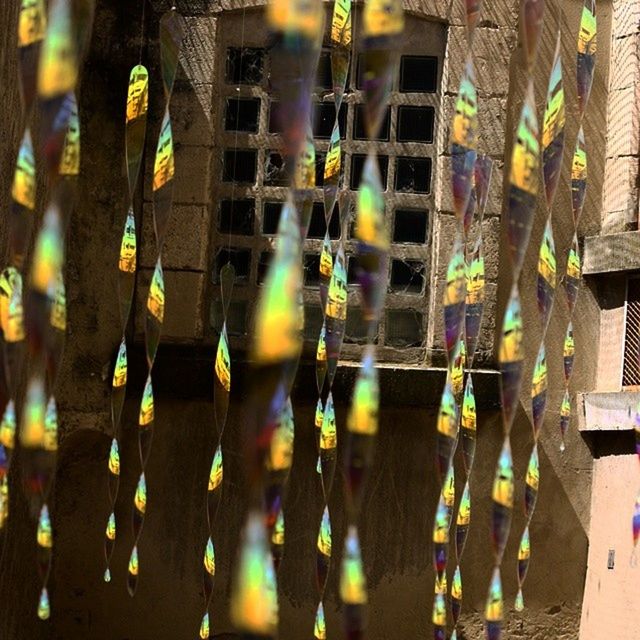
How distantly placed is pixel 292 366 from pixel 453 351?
60.5 inches

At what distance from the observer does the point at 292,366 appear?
2125mm

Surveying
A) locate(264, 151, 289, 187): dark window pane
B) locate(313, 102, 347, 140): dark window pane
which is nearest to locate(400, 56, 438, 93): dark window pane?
locate(313, 102, 347, 140): dark window pane

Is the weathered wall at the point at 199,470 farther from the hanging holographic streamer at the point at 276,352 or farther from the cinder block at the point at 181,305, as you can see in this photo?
the hanging holographic streamer at the point at 276,352

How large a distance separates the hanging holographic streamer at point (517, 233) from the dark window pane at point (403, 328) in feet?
13.4

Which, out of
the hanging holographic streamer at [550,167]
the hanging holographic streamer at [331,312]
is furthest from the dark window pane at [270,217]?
the hanging holographic streamer at [550,167]

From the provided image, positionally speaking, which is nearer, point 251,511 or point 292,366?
point 251,511

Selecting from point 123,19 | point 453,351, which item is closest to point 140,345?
point 123,19

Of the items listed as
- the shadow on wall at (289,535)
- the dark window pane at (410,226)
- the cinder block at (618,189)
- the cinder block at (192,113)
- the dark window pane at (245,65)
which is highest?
the dark window pane at (245,65)

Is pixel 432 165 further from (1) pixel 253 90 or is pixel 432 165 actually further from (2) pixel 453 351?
(2) pixel 453 351

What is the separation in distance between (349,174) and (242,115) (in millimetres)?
665

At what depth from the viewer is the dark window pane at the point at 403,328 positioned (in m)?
7.48

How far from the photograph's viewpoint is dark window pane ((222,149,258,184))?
747 cm

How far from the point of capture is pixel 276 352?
6.80 feet

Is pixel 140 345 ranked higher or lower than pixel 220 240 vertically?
lower
